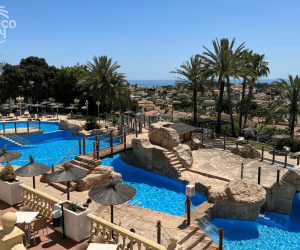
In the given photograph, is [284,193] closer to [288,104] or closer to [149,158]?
[149,158]

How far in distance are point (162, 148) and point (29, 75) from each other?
1392 inches

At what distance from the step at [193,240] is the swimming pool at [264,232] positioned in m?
2.05

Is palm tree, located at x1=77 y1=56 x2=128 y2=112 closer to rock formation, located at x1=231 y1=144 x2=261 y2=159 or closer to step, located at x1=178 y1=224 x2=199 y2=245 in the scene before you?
rock formation, located at x1=231 y1=144 x2=261 y2=159

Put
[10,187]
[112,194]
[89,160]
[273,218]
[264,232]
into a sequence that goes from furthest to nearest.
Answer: [89,160]
[273,218]
[264,232]
[10,187]
[112,194]

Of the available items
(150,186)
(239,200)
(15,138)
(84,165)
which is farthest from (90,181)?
(15,138)

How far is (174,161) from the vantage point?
20.8m

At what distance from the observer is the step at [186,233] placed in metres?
10.6

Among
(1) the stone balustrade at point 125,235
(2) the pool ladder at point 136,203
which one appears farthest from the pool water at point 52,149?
(1) the stone balustrade at point 125,235

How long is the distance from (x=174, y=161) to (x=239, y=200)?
23.6 feet

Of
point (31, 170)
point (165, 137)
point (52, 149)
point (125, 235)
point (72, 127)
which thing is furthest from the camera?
point (72, 127)

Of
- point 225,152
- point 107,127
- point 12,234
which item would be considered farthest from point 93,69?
point 12,234

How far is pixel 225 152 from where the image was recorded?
79.4ft

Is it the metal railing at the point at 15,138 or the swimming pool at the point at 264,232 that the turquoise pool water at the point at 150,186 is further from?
the swimming pool at the point at 264,232

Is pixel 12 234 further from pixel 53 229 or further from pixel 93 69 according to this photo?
pixel 93 69
